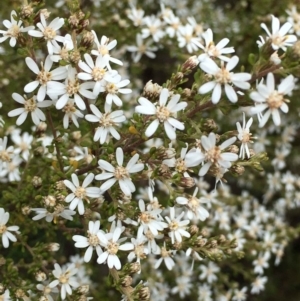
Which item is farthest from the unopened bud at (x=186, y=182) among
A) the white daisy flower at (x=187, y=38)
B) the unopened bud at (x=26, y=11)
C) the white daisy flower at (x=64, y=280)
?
the white daisy flower at (x=187, y=38)

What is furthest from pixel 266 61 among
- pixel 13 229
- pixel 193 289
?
pixel 193 289

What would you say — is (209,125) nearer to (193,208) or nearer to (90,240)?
(193,208)

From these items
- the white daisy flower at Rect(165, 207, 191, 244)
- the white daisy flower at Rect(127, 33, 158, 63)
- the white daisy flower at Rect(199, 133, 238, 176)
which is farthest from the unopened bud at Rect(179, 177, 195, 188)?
the white daisy flower at Rect(127, 33, 158, 63)

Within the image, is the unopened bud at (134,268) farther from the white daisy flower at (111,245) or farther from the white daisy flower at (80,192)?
the white daisy flower at (80,192)

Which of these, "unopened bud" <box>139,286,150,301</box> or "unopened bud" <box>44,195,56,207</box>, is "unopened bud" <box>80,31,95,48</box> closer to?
"unopened bud" <box>44,195,56,207</box>

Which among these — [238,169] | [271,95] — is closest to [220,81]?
[271,95]

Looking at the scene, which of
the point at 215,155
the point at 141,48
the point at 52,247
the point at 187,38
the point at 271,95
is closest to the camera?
the point at 271,95

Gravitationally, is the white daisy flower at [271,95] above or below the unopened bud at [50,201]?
above
